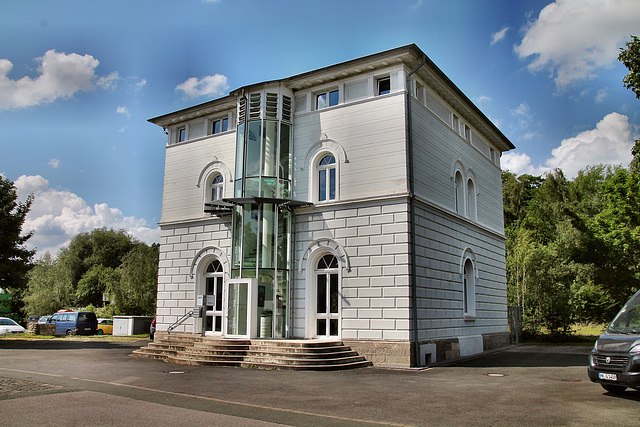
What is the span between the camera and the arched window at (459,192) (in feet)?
71.9

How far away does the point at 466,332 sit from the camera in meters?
20.6

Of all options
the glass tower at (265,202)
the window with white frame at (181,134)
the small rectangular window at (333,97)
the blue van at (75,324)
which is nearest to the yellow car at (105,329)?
the blue van at (75,324)

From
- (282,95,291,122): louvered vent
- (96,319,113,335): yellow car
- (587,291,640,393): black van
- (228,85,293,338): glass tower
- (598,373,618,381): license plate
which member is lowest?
(96,319,113,335): yellow car

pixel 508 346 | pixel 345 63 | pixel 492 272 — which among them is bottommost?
pixel 508 346

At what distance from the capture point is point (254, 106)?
785 inches

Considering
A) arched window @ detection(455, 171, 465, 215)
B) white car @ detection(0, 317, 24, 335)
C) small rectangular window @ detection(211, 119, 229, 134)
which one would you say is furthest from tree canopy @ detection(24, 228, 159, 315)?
arched window @ detection(455, 171, 465, 215)

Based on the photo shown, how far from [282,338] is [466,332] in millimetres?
7816

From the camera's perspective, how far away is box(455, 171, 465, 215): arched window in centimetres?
2191

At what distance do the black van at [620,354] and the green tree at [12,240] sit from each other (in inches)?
1002

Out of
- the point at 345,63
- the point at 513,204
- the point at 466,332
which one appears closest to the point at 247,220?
the point at 345,63

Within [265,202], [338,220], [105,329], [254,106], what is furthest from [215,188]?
[105,329]

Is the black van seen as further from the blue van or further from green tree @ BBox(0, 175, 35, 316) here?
the blue van

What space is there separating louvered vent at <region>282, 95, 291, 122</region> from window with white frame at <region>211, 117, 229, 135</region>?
11.7 ft

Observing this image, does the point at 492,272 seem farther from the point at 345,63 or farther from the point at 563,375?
the point at 345,63
